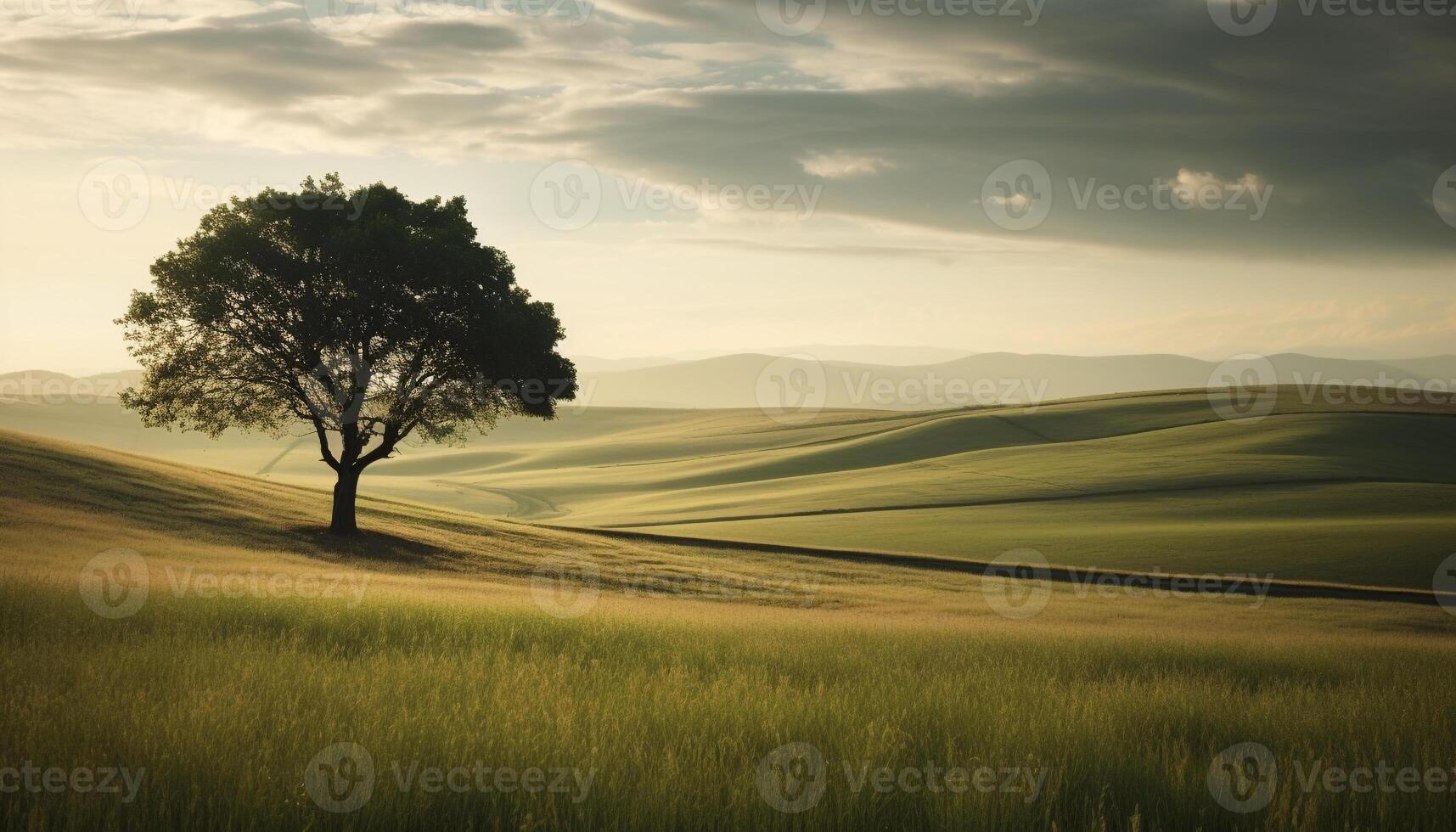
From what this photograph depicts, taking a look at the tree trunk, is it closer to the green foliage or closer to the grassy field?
the green foliage

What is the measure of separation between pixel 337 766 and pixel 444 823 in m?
1.02

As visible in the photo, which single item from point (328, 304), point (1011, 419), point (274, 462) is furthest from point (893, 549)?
point (274, 462)

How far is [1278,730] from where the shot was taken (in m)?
7.79

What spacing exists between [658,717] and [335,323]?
2830 cm

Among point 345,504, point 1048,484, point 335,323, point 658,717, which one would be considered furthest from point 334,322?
point 1048,484

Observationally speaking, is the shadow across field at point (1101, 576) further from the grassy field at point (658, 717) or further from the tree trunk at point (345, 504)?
the grassy field at point (658, 717)

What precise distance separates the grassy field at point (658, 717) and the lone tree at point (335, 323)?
61.9 ft

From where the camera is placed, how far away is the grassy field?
5320 millimetres

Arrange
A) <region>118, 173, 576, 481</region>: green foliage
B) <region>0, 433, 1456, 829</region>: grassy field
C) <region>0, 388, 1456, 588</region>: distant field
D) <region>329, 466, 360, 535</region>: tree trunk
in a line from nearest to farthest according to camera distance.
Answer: <region>0, 433, 1456, 829</region>: grassy field, <region>118, 173, 576, 481</region>: green foliage, <region>329, 466, 360, 535</region>: tree trunk, <region>0, 388, 1456, 588</region>: distant field

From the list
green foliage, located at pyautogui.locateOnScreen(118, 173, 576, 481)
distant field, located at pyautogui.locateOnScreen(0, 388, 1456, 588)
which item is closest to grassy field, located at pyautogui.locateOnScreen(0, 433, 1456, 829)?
green foliage, located at pyautogui.locateOnScreen(118, 173, 576, 481)

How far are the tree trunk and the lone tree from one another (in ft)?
0.16

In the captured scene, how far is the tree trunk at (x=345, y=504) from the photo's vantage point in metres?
33.6

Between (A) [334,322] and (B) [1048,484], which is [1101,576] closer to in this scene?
(B) [1048,484]

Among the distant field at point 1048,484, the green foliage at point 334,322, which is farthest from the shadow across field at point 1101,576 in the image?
the green foliage at point 334,322
